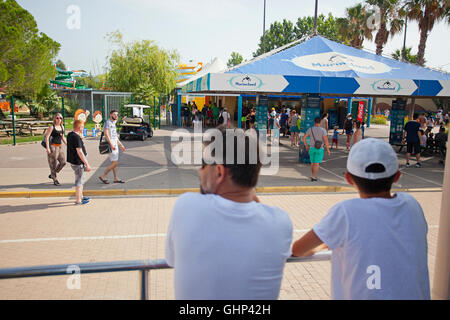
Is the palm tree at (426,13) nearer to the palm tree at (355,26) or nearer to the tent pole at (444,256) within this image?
the palm tree at (355,26)

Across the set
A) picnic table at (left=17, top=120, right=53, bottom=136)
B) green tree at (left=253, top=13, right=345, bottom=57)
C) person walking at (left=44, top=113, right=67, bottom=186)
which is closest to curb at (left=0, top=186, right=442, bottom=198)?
person walking at (left=44, top=113, right=67, bottom=186)

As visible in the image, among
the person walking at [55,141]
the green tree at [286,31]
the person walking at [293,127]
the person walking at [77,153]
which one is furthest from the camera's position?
the green tree at [286,31]

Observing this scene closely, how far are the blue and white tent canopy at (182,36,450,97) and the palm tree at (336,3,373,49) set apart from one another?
85.2 ft

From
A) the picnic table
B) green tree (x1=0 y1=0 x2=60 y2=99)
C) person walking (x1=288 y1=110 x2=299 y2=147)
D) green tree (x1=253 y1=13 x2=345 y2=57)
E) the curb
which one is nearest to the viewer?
the curb

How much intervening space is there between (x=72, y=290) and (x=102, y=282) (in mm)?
359

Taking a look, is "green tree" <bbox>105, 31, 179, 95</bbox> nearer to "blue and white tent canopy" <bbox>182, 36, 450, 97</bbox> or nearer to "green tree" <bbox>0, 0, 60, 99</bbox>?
"green tree" <bbox>0, 0, 60, 99</bbox>

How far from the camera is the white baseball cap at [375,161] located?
1882mm

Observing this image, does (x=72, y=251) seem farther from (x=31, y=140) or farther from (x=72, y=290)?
(x=31, y=140)

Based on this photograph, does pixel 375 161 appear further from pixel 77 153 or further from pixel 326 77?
pixel 326 77

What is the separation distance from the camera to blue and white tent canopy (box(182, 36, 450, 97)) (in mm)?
10578

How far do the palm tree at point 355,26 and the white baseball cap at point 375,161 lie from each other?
3759 cm

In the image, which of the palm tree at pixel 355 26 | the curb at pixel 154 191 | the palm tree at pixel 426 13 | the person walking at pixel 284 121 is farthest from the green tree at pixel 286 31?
the curb at pixel 154 191

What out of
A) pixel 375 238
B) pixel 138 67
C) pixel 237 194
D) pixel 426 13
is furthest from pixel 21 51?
pixel 426 13

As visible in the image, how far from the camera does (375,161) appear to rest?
1.88 meters
